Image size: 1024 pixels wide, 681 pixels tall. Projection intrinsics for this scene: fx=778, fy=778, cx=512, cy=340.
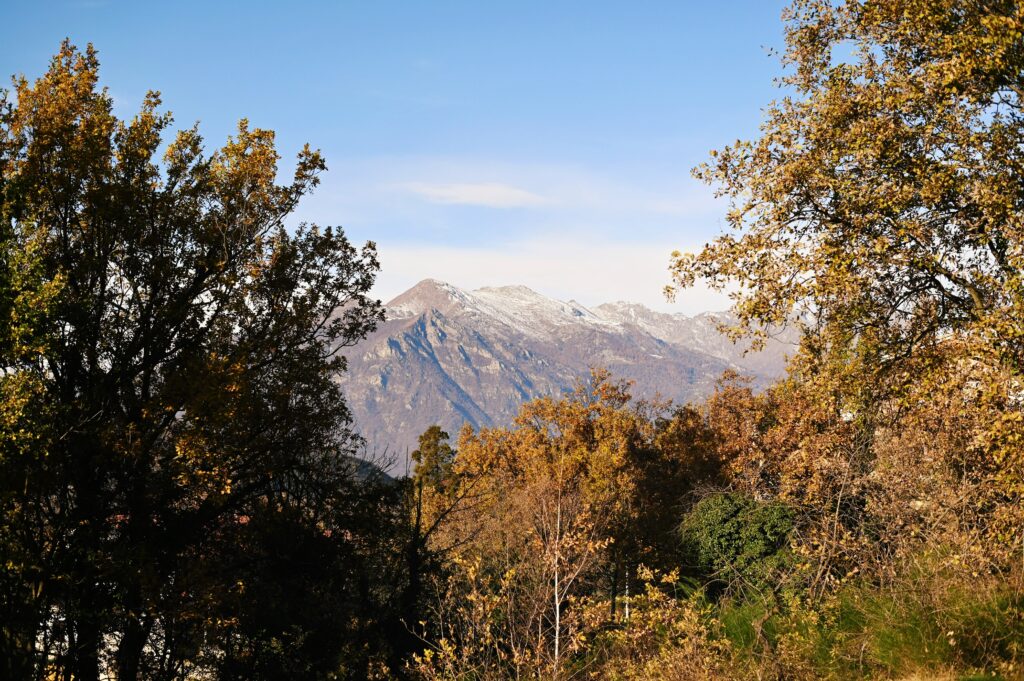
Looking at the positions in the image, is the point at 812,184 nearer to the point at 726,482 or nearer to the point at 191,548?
the point at 191,548

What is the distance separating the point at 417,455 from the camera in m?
30.7

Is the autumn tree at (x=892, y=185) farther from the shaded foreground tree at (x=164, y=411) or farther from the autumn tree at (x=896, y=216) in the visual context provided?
the shaded foreground tree at (x=164, y=411)

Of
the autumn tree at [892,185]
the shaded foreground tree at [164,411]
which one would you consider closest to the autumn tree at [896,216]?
the autumn tree at [892,185]

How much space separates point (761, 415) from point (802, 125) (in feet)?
104

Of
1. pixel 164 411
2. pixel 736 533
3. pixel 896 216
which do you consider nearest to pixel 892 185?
pixel 896 216

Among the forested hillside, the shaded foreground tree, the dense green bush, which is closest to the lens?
the forested hillside

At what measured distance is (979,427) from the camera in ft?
31.1

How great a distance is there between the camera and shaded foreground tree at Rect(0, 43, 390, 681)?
1506 centimetres

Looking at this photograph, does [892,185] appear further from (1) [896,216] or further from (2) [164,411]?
(2) [164,411]

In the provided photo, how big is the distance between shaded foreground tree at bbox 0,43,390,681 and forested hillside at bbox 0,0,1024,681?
83mm

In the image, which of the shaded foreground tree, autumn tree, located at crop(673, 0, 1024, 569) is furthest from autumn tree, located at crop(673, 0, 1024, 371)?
the shaded foreground tree

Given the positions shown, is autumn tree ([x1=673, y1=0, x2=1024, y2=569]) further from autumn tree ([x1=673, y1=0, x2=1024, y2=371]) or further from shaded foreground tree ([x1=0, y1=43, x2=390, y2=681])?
shaded foreground tree ([x1=0, y1=43, x2=390, y2=681])

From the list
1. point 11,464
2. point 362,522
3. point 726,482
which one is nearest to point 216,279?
point 11,464

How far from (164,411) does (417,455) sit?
14996mm
